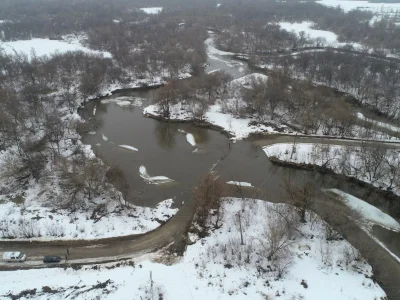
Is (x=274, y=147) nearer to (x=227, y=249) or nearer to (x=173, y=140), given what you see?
(x=173, y=140)

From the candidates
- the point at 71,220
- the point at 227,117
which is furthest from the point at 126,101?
the point at 71,220

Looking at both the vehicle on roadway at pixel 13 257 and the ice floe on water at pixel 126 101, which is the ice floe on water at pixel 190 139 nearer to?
the ice floe on water at pixel 126 101

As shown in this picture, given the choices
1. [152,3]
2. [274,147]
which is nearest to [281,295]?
[274,147]

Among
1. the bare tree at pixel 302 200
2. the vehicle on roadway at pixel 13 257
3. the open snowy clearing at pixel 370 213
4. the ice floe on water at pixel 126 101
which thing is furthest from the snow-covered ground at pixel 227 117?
the vehicle on roadway at pixel 13 257

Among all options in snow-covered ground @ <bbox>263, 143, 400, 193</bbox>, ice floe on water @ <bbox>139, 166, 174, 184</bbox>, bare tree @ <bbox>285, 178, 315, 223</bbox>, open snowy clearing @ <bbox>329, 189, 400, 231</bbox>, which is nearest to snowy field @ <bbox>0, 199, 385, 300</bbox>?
bare tree @ <bbox>285, 178, 315, 223</bbox>

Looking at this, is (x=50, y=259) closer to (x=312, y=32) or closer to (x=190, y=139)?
(x=190, y=139)
